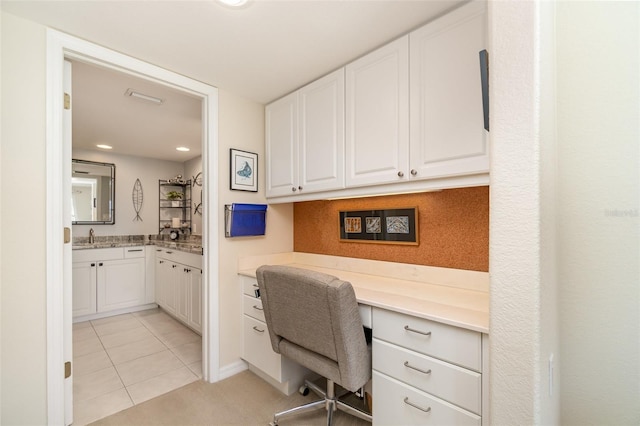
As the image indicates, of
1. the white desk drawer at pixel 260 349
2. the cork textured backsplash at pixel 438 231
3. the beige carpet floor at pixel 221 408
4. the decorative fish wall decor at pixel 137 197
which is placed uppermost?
the decorative fish wall decor at pixel 137 197

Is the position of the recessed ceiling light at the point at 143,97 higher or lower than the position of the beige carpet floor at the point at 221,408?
higher

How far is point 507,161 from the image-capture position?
28.1 inches

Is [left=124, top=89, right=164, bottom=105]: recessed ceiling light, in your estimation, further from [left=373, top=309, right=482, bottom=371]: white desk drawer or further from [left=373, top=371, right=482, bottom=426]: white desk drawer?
[left=373, top=371, right=482, bottom=426]: white desk drawer

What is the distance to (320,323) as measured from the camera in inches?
54.3

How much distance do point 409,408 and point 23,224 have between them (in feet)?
6.94

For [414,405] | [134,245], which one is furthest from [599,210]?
[134,245]

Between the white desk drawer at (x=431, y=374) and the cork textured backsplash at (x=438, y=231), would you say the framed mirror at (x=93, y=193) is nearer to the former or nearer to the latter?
the cork textured backsplash at (x=438, y=231)

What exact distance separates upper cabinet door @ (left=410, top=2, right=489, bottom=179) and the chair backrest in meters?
0.78

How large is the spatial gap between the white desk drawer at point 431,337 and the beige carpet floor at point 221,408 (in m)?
0.74

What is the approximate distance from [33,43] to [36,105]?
0.32 meters

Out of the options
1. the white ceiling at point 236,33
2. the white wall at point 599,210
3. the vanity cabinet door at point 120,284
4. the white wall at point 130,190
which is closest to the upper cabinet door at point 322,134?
the white ceiling at point 236,33

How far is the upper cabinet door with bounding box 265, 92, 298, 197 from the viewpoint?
7.38 feet

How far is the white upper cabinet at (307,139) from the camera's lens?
194 centimetres

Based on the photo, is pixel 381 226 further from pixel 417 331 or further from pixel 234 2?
pixel 234 2
